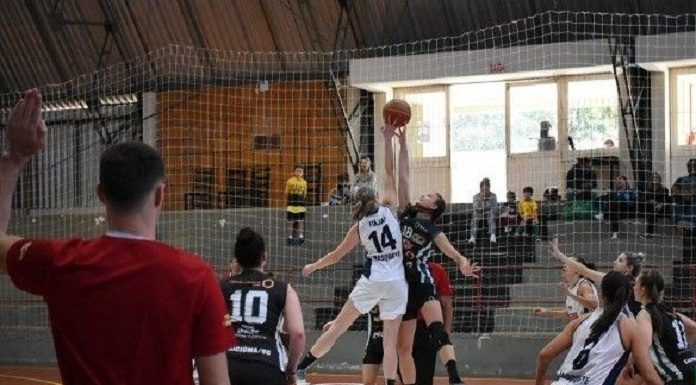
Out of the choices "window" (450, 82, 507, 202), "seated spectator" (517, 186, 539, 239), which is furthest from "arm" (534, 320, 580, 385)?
"window" (450, 82, 507, 202)

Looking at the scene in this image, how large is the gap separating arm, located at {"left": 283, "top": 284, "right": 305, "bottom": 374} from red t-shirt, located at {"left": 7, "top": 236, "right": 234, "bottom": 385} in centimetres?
332

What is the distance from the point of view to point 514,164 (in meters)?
25.0

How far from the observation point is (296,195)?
24.1 metres

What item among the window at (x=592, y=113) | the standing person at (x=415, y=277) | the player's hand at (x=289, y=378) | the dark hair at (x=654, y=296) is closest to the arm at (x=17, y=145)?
the player's hand at (x=289, y=378)

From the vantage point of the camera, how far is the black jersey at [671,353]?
927cm

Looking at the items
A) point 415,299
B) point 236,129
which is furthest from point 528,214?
point 415,299

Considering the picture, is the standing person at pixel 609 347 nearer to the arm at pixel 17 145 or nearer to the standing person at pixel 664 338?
the standing person at pixel 664 338

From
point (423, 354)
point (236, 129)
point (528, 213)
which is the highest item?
point (236, 129)

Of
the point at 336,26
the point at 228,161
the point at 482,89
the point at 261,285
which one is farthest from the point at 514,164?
the point at 261,285

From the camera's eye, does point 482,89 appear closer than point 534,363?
No

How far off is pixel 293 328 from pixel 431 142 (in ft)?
62.6

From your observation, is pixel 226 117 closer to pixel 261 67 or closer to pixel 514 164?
pixel 261 67

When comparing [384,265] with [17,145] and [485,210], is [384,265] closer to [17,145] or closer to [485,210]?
[17,145]

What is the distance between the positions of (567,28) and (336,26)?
16.1ft
